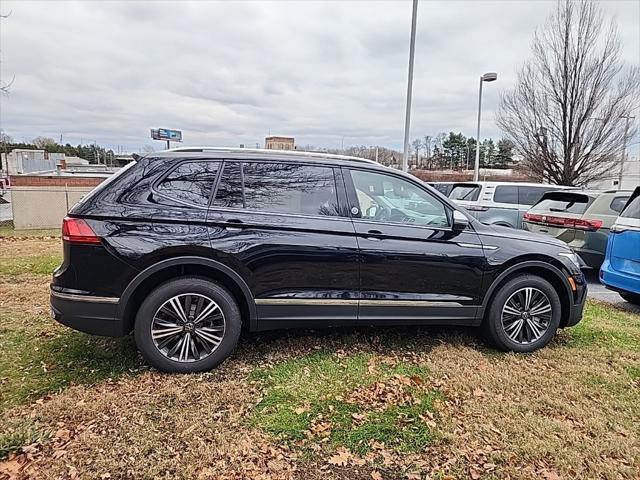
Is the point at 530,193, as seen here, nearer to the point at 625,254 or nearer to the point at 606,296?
the point at 606,296

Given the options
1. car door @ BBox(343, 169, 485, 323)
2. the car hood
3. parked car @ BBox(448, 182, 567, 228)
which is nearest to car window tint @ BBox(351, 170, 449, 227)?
car door @ BBox(343, 169, 485, 323)

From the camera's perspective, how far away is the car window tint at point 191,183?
3725 mm

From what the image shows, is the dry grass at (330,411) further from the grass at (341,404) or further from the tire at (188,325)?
the tire at (188,325)

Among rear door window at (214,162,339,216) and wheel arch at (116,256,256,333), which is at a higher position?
rear door window at (214,162,339,216)

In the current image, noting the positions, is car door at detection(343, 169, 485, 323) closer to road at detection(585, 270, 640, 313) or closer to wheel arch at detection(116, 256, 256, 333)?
wheel arch at detection(116, 256, 256, 333)

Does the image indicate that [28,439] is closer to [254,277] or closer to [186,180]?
[254,277]

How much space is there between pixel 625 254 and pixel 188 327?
5.39 metres

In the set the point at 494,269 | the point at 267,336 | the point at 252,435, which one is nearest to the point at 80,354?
the point at 267,336

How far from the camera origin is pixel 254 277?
3.74m

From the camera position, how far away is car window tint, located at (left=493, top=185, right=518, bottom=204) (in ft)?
35.0

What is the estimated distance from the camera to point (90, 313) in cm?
352

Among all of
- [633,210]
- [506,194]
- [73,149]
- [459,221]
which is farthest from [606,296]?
[73,149]

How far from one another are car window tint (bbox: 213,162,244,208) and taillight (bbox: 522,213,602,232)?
Answer: 22.0 ft

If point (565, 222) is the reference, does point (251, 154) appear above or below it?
above
